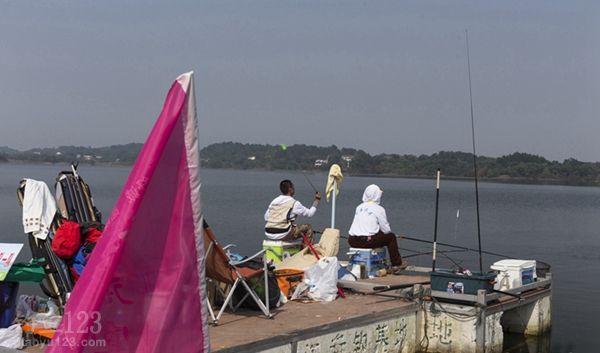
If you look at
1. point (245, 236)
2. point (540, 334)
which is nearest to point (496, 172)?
point (245, 236)

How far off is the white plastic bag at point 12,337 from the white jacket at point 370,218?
17.3ft

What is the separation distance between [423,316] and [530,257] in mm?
15632

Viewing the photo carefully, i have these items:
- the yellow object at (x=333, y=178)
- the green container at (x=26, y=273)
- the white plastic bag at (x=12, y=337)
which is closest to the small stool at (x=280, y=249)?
the yellow object at (x=333, y=178)

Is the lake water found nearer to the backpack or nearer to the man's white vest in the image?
the man's white vest

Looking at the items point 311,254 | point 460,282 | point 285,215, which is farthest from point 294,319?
point 285,215

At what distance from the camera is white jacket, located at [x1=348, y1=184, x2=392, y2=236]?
10.3 meters

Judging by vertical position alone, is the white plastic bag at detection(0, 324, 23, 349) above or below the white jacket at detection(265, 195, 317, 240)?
below

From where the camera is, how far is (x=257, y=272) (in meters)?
7.35

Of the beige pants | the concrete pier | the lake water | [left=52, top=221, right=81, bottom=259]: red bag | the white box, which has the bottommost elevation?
the lake water

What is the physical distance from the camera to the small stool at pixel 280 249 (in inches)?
386

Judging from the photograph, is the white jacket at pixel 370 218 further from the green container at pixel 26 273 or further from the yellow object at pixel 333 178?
the green container at pixel 26 273

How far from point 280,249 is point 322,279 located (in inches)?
54.5

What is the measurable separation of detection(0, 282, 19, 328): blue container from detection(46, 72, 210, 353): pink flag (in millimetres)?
4737

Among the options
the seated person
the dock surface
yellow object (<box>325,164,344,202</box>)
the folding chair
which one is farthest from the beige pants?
the folding chair
